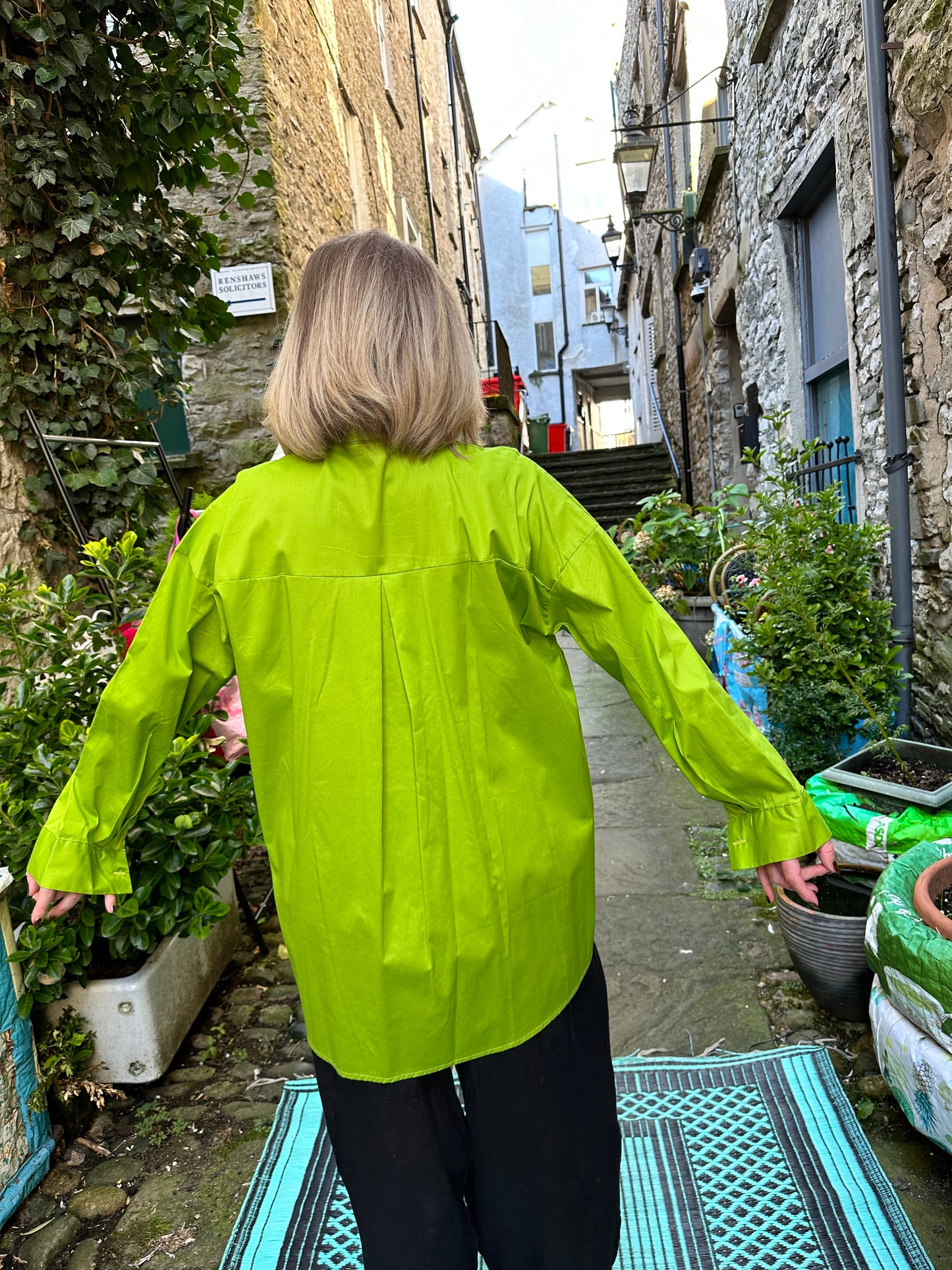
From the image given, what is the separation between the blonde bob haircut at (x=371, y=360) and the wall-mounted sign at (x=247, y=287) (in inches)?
187

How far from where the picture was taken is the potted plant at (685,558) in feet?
19.2

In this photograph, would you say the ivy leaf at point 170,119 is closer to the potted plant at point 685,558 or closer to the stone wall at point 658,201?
the potted plant at point 685,558

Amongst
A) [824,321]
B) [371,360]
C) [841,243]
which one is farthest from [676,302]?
[371,360]

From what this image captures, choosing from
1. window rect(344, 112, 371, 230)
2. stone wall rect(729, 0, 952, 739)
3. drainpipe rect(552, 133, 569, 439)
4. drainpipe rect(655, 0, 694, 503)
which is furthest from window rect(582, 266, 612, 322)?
stone wall rect(729, 0, 952, 739)

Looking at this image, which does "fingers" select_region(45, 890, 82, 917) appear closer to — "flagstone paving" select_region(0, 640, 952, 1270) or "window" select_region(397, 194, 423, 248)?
"flagstone paving" select_region(0, 640, 952, 1270)

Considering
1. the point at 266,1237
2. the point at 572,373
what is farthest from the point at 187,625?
the point at 572,373

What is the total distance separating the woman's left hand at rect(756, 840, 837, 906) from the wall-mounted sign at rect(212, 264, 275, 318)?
5.19m

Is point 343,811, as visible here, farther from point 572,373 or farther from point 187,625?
point 572,373

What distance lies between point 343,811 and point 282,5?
668cm

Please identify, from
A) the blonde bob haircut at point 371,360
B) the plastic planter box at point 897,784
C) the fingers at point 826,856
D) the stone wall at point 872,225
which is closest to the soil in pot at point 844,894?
the plastic planter box at point 897,784

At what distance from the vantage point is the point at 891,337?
3008 mm

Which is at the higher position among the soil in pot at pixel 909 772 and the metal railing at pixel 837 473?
the metal railing at pixel 837 473

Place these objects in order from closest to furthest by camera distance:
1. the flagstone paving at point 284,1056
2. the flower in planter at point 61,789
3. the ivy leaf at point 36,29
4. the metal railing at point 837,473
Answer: the flagstone paving at point 284,1056 → the flower in planter at point 61,789 → the ivy leaf at point 36,29 → the metal railing at point 837,473

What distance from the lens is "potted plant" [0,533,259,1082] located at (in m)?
2.01
